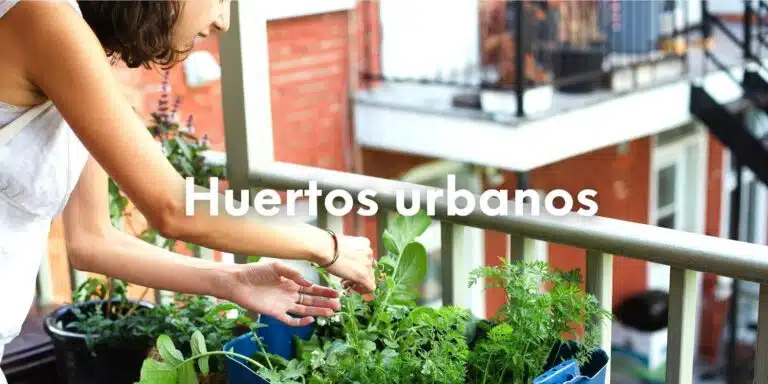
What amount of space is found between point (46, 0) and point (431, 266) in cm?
546

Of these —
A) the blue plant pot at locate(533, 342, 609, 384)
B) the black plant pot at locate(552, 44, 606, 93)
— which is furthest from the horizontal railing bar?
the black plant pot at locate(552, 44, 606, 93)

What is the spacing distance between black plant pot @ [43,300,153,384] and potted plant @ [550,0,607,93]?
4.36m

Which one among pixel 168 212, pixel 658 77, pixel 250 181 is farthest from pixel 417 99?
pixel 168 212

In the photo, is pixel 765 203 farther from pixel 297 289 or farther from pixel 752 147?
pixel 297 289

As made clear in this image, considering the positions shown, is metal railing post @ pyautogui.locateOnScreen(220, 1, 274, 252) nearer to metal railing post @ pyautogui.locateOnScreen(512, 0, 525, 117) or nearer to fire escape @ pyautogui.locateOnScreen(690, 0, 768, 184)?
metal railing post @ pyautogui.locateOnScreen(512, 0, 525, 117)

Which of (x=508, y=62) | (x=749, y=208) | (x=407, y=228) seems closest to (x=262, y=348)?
(x=407, y=228)

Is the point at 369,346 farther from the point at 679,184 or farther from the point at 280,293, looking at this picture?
the point at 679,184

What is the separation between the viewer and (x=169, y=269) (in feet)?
4.77

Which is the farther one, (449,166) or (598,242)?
(449,166)

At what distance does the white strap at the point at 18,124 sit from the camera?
1200mm

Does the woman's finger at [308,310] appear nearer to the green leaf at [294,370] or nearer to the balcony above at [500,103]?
the green leaf at [294,370]

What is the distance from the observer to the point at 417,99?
5824 mm

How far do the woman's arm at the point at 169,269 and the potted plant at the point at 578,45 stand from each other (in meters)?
4.77

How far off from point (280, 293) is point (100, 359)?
2.65 ft
